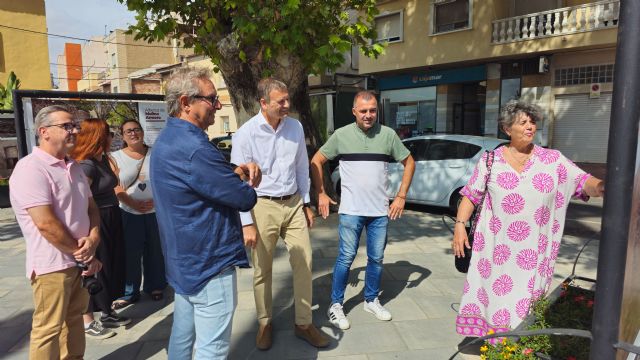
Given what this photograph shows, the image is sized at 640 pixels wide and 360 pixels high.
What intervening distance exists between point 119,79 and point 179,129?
4618cm

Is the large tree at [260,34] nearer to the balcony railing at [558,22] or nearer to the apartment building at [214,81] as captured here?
the balcony railing at [558,22]

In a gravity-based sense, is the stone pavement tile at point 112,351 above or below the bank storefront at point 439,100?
below

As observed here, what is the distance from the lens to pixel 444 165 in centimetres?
812

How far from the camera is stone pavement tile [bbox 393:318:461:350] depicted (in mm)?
3350

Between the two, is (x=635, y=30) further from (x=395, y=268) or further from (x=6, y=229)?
(x=6, y=229)

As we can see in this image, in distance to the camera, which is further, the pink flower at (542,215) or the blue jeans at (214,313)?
the pink flower at (542,215)

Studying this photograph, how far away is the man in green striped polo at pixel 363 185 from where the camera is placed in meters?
3.58

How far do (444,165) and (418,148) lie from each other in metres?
0.75

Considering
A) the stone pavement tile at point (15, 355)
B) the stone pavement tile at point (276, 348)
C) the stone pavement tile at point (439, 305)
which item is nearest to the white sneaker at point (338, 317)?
the stone pavement tile at point (276, 348)

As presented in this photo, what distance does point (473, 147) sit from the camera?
7.84m

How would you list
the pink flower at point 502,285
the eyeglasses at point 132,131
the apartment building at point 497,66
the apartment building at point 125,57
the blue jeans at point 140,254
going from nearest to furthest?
the pink flower at point 502,285 < the eyeglasses at point 132,131 < the blue jeans at point 140,254 < the apartment building at point 497,66 < the apartment building at point 125,57

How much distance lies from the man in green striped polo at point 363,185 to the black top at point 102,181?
1691 millimetres

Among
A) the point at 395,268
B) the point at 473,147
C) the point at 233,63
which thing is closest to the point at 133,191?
the point at 395,268

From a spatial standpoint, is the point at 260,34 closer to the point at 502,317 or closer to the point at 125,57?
the point at 502,317
